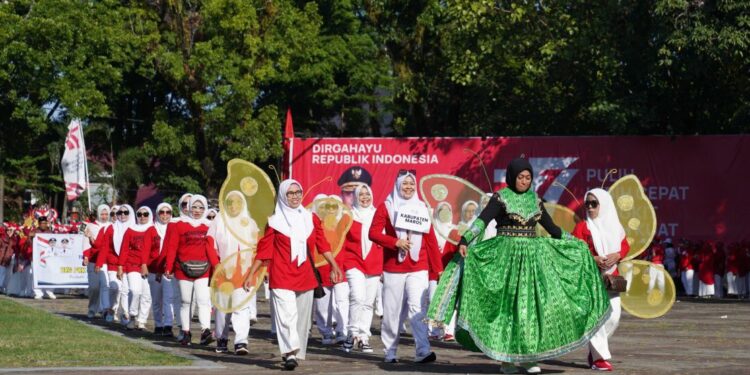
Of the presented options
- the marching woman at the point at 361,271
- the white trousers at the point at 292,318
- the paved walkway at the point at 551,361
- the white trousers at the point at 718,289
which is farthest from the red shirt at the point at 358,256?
the white trousers at the point at 718,289

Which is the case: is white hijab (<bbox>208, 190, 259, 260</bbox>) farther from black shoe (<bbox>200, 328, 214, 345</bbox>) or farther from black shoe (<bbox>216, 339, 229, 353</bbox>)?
black shoe (<bbox>200, 328, 214, 345</bbox>)

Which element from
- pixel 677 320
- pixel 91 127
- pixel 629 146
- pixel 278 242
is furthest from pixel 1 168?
pixel 278 242

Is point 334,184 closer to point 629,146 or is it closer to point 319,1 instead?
point 629,146

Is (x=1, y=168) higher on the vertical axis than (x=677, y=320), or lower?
higher

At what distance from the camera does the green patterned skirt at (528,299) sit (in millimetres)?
12836

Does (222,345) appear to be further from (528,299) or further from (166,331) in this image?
(528,299)

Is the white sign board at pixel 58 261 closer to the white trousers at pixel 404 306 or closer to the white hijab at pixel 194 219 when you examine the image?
the white hijab at pixel 194 219

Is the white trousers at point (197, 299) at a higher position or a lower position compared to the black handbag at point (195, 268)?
lower

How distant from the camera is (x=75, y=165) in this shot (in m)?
44.2

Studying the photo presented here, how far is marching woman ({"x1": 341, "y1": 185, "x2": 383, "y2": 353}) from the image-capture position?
17.3 metres

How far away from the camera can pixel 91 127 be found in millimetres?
57844

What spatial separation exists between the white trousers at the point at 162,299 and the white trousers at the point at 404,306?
15.8ft

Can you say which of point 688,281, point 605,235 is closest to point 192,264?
point 605,235

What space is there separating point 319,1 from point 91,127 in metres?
11.7
